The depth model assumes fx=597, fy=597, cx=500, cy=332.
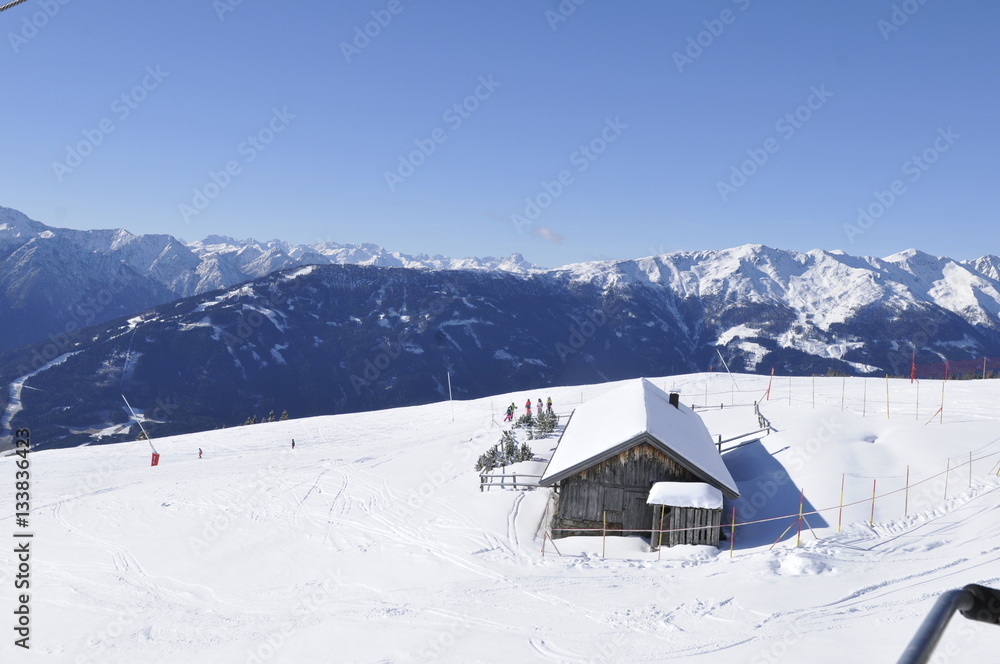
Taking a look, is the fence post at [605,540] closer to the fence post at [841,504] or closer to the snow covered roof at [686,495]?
the snow covered roof at [686,495]

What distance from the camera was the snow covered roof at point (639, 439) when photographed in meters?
22.9

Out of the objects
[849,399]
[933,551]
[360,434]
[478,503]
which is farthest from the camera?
[360,434]

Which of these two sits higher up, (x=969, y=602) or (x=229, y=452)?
(x=969, y=602)

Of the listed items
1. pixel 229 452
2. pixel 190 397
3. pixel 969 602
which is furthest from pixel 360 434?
pixel 190 397

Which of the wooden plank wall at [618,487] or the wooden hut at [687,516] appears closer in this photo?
the wooden hut at [687,516]

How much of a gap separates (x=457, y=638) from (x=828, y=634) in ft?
27.7

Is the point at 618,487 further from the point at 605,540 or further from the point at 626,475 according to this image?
the point at 605,540

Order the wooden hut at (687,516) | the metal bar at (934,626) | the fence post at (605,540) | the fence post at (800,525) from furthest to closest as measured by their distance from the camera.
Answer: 1. the wooden hut at (687,516)
2. the fence post at (605,540)
3. the fence post at (800,525)
4. the metal bar at (934,626)

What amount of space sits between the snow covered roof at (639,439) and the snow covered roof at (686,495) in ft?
3.00

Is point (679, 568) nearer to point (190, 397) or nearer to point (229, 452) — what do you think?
point (229, 452)

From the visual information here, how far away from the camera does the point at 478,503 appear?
2642 cm

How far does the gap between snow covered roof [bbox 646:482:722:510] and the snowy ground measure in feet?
5.43

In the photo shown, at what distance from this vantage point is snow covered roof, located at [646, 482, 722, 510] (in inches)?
833

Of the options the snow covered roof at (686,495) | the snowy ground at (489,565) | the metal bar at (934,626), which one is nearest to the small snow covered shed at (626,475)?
the snow covered roof at (686,495)
